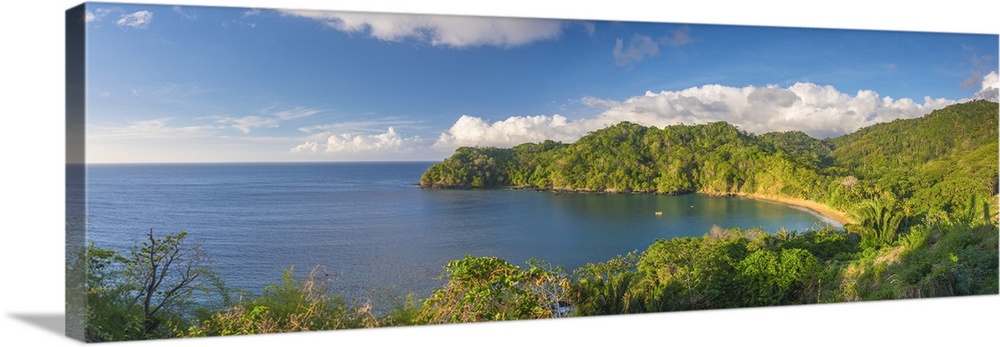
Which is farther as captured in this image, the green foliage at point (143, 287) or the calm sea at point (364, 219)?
the calm sea at point (364, 219)

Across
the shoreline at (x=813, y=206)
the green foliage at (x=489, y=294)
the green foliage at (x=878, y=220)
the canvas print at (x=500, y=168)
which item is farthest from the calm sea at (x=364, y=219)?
the green foliage at (x=878, y=220)

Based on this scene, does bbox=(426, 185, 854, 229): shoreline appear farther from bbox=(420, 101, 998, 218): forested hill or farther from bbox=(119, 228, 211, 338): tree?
bbox=(119, 228, 211, 338): tree

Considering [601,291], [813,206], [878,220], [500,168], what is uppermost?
[500,168]

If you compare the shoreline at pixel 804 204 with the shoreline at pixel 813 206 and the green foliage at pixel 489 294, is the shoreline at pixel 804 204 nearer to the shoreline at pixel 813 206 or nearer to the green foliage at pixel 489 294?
the shoreline at pixel 813 206

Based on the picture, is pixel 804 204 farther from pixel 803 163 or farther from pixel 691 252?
pixel 691 252

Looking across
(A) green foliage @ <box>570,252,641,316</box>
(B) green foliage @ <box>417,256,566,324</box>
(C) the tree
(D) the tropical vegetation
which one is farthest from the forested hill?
(C) the tree

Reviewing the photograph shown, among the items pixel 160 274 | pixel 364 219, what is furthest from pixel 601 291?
pixel 160 274

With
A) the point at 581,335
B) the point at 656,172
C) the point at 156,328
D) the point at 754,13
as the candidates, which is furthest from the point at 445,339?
the point at 754,13
